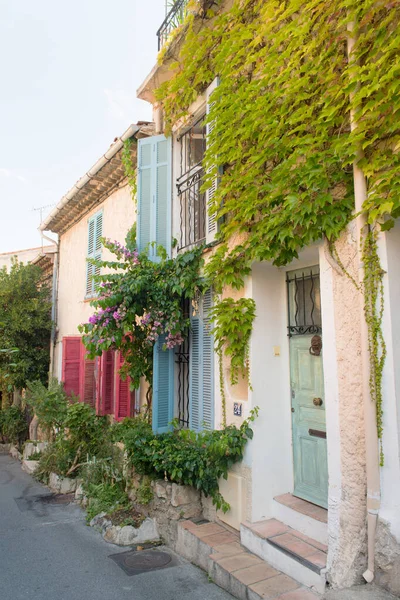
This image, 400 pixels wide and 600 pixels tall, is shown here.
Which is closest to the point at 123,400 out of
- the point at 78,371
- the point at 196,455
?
the point at 78,371

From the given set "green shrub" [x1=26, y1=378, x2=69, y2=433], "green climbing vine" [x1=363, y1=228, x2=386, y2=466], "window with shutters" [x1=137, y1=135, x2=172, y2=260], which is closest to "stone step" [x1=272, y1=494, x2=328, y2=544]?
"green climbing vine" [x1=363, y1=228, x2=386, y2=466]

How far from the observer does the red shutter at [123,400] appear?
707 cm

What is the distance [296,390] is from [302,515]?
1155 millimetres

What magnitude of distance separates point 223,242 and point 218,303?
704 millimetres

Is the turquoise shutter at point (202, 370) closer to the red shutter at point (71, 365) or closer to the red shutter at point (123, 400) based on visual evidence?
the red shutter at point (123, 400)

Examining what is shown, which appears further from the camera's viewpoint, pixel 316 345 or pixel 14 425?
pixel 14 425

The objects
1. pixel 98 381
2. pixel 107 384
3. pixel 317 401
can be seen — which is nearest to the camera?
pixel 317 401

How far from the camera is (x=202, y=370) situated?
206 inches

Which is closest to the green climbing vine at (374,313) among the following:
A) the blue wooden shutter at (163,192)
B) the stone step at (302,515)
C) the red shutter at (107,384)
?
the stone step at (302,515)

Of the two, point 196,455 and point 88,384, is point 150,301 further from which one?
point 88,384

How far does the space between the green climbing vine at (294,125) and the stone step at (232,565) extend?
61.3 inches

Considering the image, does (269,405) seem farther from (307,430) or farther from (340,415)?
(340,415)

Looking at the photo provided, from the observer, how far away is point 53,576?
13.8 feet

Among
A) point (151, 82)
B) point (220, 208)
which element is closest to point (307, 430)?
point (220, 208)
